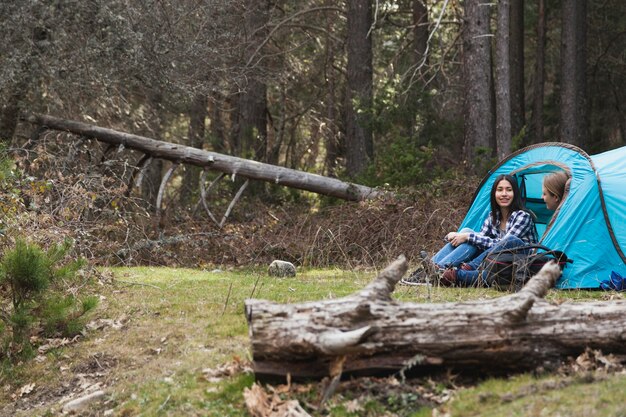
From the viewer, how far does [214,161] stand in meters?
15.1

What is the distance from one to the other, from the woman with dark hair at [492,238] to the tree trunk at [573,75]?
1097cm

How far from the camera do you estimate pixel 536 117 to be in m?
22.8

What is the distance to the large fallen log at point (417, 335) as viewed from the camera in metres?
5.80

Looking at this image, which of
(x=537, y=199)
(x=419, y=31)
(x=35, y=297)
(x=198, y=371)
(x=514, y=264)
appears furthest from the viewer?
(x=419, y=31)

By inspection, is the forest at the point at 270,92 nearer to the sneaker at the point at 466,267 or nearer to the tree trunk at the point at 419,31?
the tree trunk at the point at 419,31

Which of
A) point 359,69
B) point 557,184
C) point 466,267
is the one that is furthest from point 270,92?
point 466,267

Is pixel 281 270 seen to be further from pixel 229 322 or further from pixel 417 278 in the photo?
pixel 229 322

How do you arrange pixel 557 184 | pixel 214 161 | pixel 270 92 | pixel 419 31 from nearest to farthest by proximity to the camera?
1. pixel 557 184
2. pixel 214 161
3. pixel 419 31
4. pixel 270 92

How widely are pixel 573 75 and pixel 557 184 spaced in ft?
37.3

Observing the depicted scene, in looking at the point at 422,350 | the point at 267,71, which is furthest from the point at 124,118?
the point at 422,350

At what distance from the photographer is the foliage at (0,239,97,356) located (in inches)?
311

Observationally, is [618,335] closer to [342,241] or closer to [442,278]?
[442,278]

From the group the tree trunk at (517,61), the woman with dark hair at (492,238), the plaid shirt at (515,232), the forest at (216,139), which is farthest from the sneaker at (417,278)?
the tree trunk at (517,61)

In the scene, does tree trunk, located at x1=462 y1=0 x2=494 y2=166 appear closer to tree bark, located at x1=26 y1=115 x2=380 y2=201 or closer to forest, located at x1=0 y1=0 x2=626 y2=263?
forest, located at x1=0 y1=0 x2=626 y2=263
